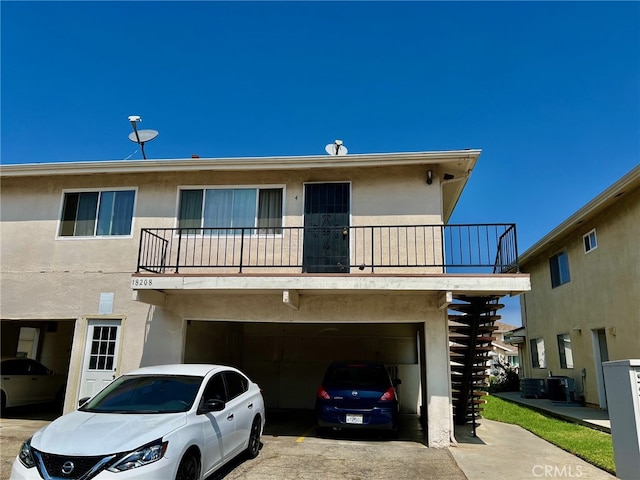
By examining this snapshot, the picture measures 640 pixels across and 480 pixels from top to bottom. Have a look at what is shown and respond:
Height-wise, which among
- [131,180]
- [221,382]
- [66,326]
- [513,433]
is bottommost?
[513,433]

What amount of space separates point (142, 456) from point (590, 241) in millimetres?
14287

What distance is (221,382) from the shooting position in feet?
22.4

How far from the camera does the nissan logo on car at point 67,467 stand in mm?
4617

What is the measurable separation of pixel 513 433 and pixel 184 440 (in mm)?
8131

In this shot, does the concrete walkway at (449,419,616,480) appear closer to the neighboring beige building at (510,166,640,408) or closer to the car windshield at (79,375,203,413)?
the car windshield at (79,375,203,413)

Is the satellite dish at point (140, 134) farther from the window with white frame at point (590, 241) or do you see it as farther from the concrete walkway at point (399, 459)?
the window with white frame at point (590, 241)

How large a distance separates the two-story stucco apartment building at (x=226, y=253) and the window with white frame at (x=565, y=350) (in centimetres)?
855

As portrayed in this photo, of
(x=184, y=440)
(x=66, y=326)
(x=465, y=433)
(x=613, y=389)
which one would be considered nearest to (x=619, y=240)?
(x=465, y=433)

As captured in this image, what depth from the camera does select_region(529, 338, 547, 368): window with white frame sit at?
1992 centimetres

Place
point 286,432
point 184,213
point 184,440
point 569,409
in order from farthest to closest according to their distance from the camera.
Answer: point 569,409 → point 184,213 → point 286,432 → point 184,440

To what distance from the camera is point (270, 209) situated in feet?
34.9

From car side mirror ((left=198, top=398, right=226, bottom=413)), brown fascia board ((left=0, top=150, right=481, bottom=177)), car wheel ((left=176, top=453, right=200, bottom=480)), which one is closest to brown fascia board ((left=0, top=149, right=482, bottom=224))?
brown fascia board ((left=0, top=150, right=481, bottom=177))

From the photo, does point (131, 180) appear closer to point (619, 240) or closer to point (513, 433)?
point (513, 433)

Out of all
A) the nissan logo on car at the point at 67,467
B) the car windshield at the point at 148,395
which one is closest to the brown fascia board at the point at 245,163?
the car windshield at the point at 148,395
